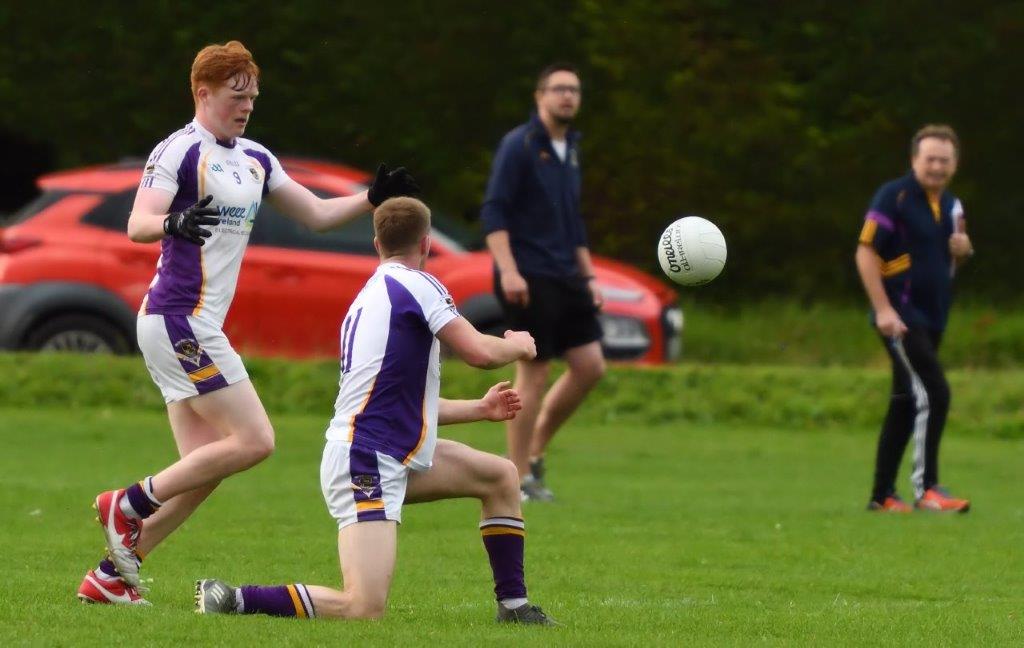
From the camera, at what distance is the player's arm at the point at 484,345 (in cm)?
621

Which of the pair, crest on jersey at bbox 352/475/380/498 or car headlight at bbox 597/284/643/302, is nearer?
crest on jersey at bbox 352/475/380/498

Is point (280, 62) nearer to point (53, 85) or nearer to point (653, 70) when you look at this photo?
point (53, 85)

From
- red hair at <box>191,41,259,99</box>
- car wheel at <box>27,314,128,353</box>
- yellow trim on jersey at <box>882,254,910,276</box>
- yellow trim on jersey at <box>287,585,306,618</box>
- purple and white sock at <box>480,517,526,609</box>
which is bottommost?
car wheel at <box>27,314,128,353</box>

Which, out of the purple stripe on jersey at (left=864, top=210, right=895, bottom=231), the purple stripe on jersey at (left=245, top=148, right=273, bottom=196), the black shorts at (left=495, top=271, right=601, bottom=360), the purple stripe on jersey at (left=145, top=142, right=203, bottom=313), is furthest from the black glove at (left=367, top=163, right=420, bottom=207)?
the purple stripe on jersey at (left=864, top=210, right=895, bottom=231)

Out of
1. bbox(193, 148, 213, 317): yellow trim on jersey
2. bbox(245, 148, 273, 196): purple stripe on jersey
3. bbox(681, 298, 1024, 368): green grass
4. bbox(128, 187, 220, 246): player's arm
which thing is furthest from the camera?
bbox(681, 298, 1024, 368): green grass

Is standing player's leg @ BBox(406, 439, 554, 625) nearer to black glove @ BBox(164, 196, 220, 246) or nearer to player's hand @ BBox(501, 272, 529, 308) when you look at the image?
black glove @ BBox(164, 196, 220, 246)

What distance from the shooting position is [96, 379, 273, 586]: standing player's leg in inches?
268

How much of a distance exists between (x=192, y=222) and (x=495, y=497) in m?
1.38

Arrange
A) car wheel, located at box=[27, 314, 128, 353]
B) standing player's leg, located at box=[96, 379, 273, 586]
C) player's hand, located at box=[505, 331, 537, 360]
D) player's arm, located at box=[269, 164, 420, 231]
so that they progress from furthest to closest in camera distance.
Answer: car wheel, located at box=[27, 314, 128, 353] < player's arm, located at box=[269, 164, 420, 231] < standing player's leg, located at box=[96, 379, 273, 586] < player's hand, located at box=[505, 331, 537, 360]

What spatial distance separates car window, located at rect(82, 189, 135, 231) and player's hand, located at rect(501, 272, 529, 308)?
224 inches

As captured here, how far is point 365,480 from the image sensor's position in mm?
6277

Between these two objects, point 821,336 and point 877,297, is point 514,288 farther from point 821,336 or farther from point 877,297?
point 821,336

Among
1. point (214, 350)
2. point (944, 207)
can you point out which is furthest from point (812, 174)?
point (214, 350)

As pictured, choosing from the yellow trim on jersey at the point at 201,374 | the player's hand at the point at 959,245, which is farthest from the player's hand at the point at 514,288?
the yellow trim on jersey at the point at 201,374
